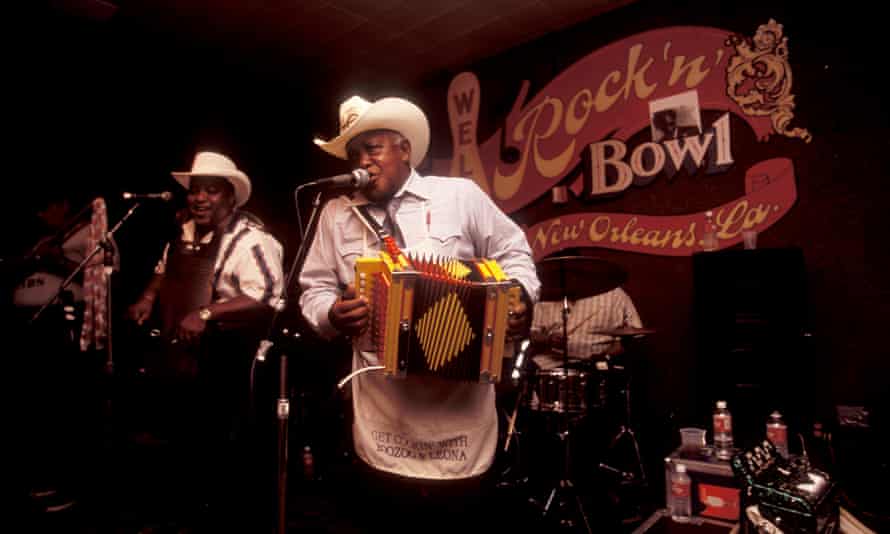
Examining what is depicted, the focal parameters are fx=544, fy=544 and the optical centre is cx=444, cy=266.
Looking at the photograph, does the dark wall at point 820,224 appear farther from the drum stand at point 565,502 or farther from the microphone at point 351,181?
the microphone at point 351,181

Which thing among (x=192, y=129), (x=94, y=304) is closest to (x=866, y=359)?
(x=94, y=304)

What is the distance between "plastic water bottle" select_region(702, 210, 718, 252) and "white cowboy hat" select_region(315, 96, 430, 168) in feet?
9.48

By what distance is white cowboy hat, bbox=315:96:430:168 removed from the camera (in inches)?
80.9

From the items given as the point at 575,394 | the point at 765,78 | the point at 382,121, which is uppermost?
the point at 765,78

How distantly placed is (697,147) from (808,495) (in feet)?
10.8

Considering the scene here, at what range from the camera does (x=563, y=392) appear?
3.71 m

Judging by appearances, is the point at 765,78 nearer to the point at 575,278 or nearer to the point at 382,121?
the point at 575,278

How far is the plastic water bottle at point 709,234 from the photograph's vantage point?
424 cm

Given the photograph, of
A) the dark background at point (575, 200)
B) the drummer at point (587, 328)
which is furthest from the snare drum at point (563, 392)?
the dark background at point (575, 200)

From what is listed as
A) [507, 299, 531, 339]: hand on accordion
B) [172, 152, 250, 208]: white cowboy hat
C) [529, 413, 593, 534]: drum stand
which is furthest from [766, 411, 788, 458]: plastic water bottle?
[172, 152, 250, 208]: white cowboy hat

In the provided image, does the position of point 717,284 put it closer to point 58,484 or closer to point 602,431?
point 602,431

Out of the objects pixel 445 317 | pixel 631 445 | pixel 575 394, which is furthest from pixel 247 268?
pixel 631 445

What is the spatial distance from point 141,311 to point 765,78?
4879 millimetres

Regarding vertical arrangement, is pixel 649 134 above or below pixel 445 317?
above
